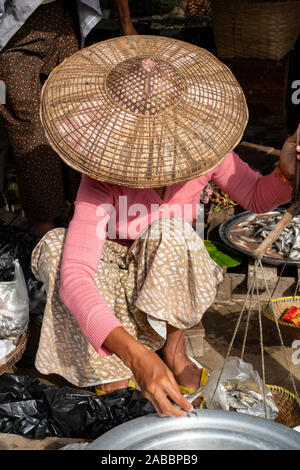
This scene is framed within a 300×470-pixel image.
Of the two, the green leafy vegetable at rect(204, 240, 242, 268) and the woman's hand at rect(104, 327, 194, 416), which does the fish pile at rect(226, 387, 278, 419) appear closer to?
the woman's hand at rect(104, 327, 194, 416)

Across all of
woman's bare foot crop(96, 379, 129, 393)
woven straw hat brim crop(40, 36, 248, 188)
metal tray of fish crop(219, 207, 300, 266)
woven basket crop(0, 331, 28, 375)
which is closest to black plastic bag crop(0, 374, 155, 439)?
woven basket crop(0, 331, 28, 375)

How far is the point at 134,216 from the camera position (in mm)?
2076

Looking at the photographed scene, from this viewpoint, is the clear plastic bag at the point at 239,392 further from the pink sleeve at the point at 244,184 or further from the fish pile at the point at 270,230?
the fish pile at the point at 270,230

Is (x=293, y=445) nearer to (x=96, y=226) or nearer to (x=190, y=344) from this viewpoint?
(x=96, y=226)

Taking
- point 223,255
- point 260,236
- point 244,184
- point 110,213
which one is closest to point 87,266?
point 110,213

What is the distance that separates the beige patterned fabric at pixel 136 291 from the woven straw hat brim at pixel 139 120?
0.93 feet

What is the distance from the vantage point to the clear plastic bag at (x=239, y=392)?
1.89 m

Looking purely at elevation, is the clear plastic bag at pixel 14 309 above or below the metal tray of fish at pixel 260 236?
above

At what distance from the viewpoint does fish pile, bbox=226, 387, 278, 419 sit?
1.93 m

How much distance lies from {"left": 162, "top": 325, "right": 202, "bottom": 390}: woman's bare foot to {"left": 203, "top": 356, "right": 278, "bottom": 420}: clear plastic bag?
0.71ft

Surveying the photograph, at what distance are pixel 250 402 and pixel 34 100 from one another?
1.60 metres

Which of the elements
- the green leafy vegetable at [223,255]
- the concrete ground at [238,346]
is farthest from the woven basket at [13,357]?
the green leafy vegetable at [223,255]

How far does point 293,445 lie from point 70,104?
3.85 feet

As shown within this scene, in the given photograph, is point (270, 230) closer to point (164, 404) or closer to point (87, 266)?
point (87, 266)
